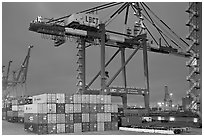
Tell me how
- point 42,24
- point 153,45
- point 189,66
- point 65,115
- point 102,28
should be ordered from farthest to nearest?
point 153,45 → point 102,28 → point 42,24 → point 65,115 → point 189,66

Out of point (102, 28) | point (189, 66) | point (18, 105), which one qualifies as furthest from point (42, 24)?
point (189, 66)

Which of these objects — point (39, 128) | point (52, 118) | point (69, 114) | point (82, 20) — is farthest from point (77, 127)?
point (82, 20)

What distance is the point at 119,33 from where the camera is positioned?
4497cm

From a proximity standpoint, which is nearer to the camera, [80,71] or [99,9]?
[99,9]

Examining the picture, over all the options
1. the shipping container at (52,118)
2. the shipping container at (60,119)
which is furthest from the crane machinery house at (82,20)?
the shipping container at (52,118)

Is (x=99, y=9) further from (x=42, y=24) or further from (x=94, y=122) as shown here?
(x=94, y=122)

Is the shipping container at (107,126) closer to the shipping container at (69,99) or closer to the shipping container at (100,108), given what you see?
the shipping container at (100,108)

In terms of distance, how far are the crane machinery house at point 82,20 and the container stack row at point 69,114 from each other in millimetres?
17724

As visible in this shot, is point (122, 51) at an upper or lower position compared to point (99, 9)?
lower

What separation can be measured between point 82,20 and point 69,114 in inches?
791

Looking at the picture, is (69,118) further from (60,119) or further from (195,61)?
(195,61)

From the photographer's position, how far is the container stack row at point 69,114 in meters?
21.2

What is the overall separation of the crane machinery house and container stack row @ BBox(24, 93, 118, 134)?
17724mm

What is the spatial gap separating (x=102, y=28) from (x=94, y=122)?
21.2 m
